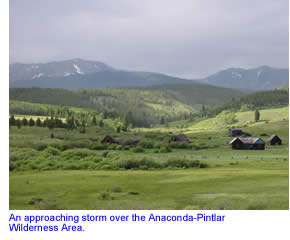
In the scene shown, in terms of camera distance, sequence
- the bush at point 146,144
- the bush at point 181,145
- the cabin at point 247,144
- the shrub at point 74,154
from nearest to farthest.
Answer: the shrub at point 74,154
the bush at point 146,144
the bush at point 181,145
the cabin at point 247,144

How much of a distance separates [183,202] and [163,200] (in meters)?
2.18

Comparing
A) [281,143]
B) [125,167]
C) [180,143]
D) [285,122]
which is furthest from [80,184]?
[285,122]

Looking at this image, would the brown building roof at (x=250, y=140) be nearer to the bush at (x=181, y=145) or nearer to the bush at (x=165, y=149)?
the bush at (x=181, y=145)

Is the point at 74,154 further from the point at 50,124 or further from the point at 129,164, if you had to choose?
the point at 50,124

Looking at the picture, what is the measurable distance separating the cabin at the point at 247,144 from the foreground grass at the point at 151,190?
4843 cm

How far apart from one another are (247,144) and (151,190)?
68.4 metres

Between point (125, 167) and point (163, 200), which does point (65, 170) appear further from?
point (163, 200)

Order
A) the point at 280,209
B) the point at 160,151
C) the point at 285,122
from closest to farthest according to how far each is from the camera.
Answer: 1. the point at 280,209
2. the point at 160,151
3. the point at 285,122

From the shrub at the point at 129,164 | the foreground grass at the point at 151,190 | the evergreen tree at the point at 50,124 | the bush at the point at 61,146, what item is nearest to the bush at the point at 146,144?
the bush at the point at 61,146

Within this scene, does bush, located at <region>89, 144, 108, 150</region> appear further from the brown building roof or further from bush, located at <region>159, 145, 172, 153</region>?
the brown building roof

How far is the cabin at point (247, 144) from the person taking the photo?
104938 mm

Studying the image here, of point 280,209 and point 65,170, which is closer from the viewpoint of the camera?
point 280,209

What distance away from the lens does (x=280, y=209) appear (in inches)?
1169

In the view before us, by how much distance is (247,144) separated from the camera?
106 metres
